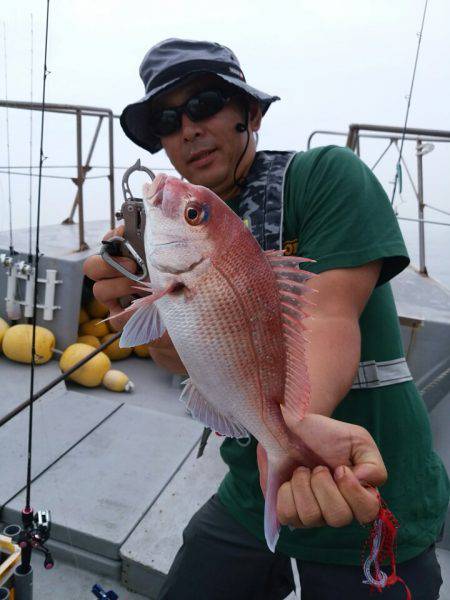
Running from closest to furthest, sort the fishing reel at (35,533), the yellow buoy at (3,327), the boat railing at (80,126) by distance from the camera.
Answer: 1. the fishing reel at (35,533)
2. the boat railing at (80,126)
3. the yellow buoy at (3,327)

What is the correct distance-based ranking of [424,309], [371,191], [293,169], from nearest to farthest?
[371,191] < [293,169] < [424,309]

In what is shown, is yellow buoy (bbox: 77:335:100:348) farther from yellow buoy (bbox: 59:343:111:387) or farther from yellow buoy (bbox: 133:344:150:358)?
yellow buoy (bbox: 133:344:150:358)

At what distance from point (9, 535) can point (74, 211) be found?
17.0ft

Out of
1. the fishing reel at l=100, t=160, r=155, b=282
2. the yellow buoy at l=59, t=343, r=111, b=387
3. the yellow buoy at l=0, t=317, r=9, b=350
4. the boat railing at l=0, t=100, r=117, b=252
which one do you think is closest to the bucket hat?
the fishing reel at l=100, t=160, r=155, b=282

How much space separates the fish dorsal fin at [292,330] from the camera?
1004mm

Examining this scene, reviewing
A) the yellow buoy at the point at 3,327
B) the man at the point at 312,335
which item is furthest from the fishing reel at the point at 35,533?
the yellow buoy at the point at 3,327

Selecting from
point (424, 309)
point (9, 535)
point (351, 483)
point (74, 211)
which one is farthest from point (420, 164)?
point (74, 211)

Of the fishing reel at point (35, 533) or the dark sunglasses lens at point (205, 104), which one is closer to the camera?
the dark sunglasses lens at point (205, 104)

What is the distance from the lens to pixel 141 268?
1133 millimetres

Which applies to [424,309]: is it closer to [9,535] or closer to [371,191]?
[371,191]

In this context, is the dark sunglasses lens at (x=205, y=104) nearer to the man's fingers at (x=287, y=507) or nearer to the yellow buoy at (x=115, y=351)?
the man's fingers at (x=287, y=507)

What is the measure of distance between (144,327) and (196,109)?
831mm

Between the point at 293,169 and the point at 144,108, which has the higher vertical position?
the point at 144,108

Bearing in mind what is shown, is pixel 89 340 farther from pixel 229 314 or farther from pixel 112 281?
pixel 229 314
